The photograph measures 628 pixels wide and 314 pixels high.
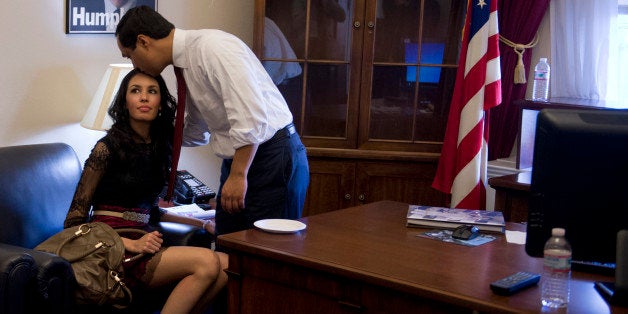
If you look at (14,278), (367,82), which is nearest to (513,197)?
(367,82)

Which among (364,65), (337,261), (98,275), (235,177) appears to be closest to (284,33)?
(364,65)

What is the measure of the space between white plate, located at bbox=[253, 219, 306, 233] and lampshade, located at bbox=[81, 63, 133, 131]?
3.78 ft

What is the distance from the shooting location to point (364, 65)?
13.1 feet

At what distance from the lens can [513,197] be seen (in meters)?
3.23

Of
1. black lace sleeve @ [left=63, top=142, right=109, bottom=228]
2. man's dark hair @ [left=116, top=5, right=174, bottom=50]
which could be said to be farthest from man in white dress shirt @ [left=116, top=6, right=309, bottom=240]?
black lace sleeve @ [left=63, top=142, right=109, bottom=228]

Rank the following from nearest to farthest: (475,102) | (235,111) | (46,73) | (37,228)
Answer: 1. (235,111)
2. (37,228)
3. (46,73)
4. (475,102)

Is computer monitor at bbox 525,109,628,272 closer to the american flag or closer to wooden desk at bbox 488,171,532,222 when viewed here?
wooden desk at bbox 488,171,532,222

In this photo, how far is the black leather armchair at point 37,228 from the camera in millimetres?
2129

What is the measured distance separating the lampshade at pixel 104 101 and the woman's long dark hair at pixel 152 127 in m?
0.34

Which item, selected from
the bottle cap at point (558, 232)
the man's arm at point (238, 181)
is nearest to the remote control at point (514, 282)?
the bottle cap at point (558, 232)

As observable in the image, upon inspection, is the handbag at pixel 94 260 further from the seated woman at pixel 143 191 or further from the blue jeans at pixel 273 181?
the blue jeans at pixel 273 181

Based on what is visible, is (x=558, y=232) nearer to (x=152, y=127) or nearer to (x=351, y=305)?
(x=351, y=305)

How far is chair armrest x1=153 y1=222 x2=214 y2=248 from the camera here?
2850 millimetres

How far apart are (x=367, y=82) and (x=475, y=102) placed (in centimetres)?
59
